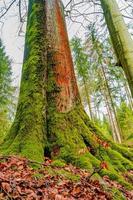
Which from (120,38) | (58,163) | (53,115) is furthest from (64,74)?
(120,38)

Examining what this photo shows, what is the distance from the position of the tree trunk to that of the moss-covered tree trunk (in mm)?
2345

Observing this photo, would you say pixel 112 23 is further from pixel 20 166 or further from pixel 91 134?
pixel 91 134

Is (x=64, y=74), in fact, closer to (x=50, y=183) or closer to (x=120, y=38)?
(x=50, y=183)

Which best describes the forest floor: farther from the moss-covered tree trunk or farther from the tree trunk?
the tree trunk

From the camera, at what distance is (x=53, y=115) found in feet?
17.5

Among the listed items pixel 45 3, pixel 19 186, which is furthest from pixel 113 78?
pixel 19 186

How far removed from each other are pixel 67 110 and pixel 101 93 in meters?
26.0

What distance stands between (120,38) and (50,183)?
1.93m

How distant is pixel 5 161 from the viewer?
4180mm

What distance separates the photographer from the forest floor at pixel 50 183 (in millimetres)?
3008

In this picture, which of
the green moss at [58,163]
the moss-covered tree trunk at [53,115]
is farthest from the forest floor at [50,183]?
the moss-covered tree trunk at [53,115]

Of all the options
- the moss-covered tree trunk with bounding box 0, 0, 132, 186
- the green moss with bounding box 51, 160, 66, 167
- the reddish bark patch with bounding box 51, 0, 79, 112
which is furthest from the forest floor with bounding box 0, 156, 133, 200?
the reddish bark patch with bounding box 51, 0, 79, 112

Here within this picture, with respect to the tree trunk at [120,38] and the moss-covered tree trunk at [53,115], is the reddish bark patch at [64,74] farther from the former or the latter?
the tree trunk at [120,38]

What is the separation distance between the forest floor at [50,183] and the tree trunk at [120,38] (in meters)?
1.53
